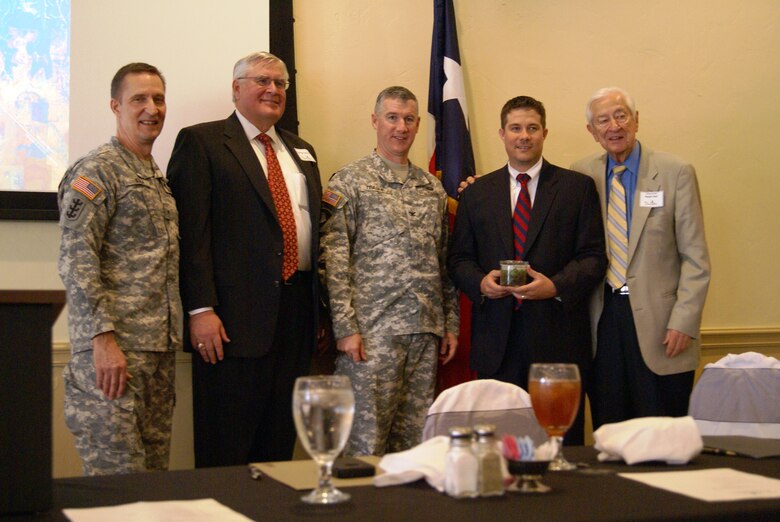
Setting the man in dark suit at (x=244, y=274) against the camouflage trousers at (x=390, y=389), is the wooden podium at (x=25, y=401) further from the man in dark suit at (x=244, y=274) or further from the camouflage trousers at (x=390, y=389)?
the camouflage trousers at (x=390, y=389)

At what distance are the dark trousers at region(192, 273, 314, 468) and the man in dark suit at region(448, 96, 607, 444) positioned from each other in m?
0.71

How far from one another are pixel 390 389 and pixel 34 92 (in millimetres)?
1812

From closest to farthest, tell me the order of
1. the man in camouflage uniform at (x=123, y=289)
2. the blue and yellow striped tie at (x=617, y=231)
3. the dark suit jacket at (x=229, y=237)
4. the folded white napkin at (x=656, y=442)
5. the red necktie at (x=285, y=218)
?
the folded white napkin at (x=656, y=442)
the man in camouflage uniform at (x=123, y=289)
the dark suit jacket at (x=229, y=237)
the red necktie at (x=285, y=218)
the blue and yellow striped tie at (x=617, y=231)

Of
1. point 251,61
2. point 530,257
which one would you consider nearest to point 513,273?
point 530,257

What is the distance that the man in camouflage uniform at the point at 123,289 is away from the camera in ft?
9.29

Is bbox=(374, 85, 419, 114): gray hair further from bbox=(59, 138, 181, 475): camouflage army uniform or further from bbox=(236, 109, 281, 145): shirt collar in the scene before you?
bbox=(59, 138, 181, 475): camouflage army uniform

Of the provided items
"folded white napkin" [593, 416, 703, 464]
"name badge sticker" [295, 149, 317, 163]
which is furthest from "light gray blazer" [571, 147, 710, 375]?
"folded white napkin" [593, 416, 703, 464]

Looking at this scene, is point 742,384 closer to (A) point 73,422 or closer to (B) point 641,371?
(B) point 641,371

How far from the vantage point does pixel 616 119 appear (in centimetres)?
369

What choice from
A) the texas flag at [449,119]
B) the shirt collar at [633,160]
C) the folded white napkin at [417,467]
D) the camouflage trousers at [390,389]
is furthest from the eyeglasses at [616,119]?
the folded white napkin at [417,467]

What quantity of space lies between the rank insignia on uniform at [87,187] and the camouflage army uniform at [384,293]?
986 millimetres

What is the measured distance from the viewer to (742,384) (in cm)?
223

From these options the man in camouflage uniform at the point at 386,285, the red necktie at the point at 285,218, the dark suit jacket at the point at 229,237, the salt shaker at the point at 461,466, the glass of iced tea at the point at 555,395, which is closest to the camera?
the salt shaker at the point at 461,466

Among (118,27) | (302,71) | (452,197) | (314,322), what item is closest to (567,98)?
(452,197)
